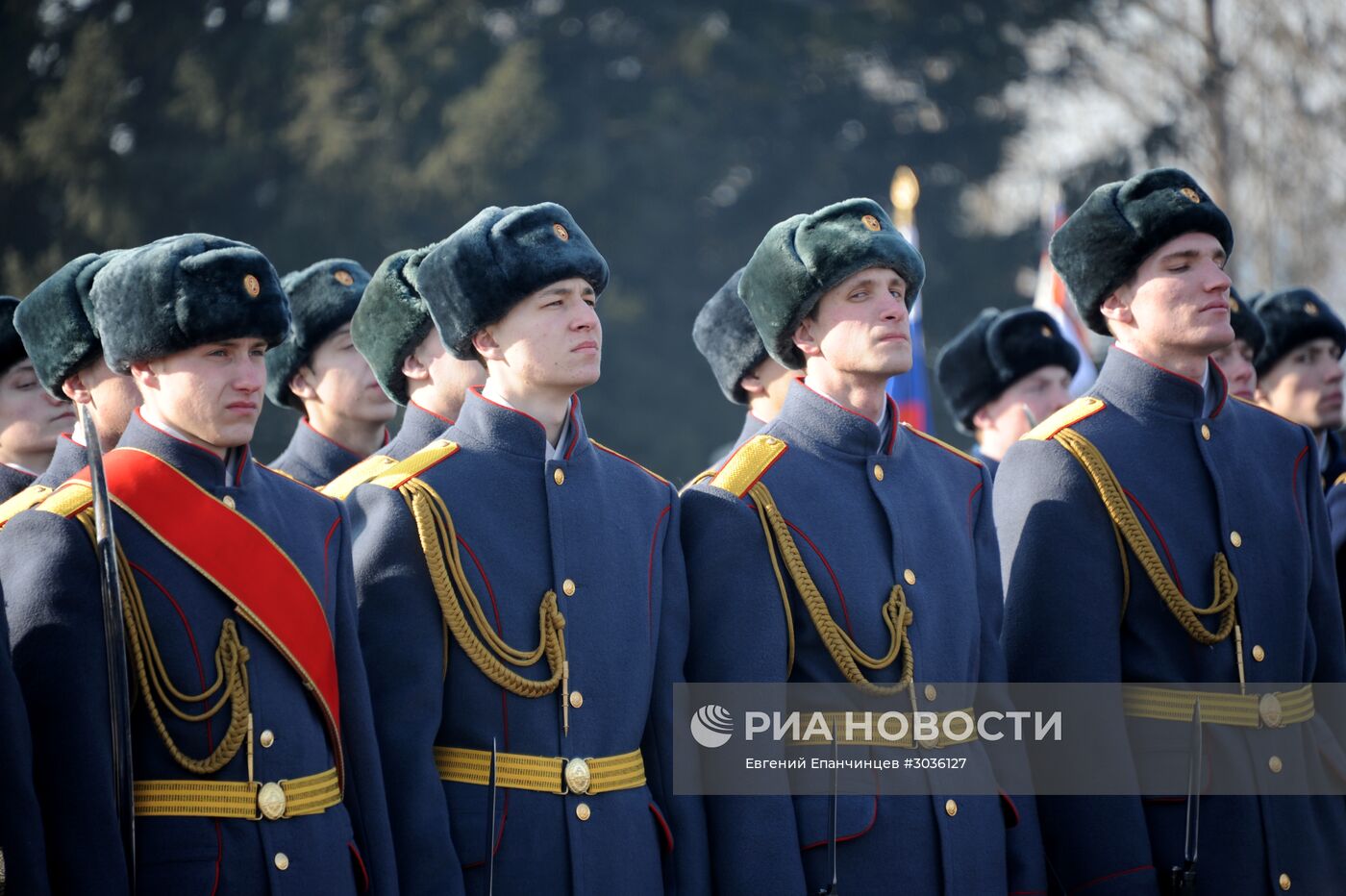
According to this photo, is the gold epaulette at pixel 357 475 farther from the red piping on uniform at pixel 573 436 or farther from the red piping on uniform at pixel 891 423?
the red piping on uniform at pixel 891 423

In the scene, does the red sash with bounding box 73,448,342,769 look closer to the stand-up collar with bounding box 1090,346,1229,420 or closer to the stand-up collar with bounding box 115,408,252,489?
the stand-up collar with bounding box 115,408,252,489

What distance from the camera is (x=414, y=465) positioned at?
443 centimetres

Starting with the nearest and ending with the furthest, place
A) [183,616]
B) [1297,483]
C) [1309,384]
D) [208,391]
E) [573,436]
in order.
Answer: [183,616] → [208,391] → [573,436] → [1297,483] → [1309,384]

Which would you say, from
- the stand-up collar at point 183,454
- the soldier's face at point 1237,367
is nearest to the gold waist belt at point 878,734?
the stand-up collar at point 183,454

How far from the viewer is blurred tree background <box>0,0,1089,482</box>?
22891 millimetres

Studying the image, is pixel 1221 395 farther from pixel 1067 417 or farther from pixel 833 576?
pixel 833 576

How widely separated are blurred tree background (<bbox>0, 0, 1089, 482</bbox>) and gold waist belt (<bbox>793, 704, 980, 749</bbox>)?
17151mm

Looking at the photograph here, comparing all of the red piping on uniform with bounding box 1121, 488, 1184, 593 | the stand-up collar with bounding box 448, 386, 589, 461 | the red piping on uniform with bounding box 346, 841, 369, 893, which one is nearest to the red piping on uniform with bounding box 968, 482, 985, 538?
the red piping on uniform with bounding box 1121, 488, 1184, 593

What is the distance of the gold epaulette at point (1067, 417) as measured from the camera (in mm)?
4895

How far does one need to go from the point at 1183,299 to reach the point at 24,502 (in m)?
2.92

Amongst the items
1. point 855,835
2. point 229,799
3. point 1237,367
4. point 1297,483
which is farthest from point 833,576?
point 1237,367

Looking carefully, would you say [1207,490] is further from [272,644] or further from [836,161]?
[836,161]

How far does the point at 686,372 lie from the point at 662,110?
12.1 feet

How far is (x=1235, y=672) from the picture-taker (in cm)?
467
